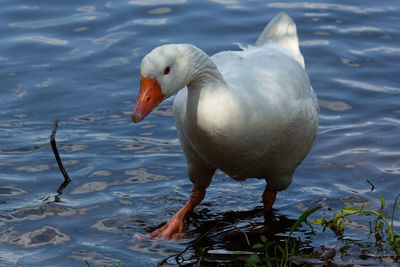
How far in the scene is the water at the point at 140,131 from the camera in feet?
18.5

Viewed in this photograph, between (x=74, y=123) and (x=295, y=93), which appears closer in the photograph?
(x=295, y=93)

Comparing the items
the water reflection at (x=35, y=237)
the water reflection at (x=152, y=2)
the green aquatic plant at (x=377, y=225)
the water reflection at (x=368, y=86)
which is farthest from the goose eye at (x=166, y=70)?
the water reflection at (x=152, y=2)

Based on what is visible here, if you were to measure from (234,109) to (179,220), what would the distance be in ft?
5.15

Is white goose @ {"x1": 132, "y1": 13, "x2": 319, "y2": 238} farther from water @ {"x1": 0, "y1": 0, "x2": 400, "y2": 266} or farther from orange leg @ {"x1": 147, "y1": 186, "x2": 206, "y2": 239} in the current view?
water @ {"x1": 0, "y1": 0, "x2": 400, "y2": 266}

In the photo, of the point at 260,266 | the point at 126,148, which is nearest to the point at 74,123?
the point at 126,148

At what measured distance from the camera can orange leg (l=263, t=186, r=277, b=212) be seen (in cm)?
600

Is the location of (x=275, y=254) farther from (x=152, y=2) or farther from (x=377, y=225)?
(x=152, y=2)

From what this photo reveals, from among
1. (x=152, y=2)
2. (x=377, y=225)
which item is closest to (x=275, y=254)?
(x=377, y=225)

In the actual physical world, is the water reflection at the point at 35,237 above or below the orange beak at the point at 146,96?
below

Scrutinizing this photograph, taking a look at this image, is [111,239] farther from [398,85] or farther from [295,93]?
[398,85]

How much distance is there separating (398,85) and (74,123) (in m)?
3.98

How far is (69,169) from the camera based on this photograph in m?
6.76

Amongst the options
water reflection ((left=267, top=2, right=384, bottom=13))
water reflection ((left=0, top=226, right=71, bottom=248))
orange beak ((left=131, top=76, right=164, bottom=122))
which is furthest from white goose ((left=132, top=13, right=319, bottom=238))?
water reflection ((left=267, top=2, right=384, bottom=13))

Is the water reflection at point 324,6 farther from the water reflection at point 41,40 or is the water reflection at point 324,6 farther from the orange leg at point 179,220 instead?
the orange leg at point 179,220
